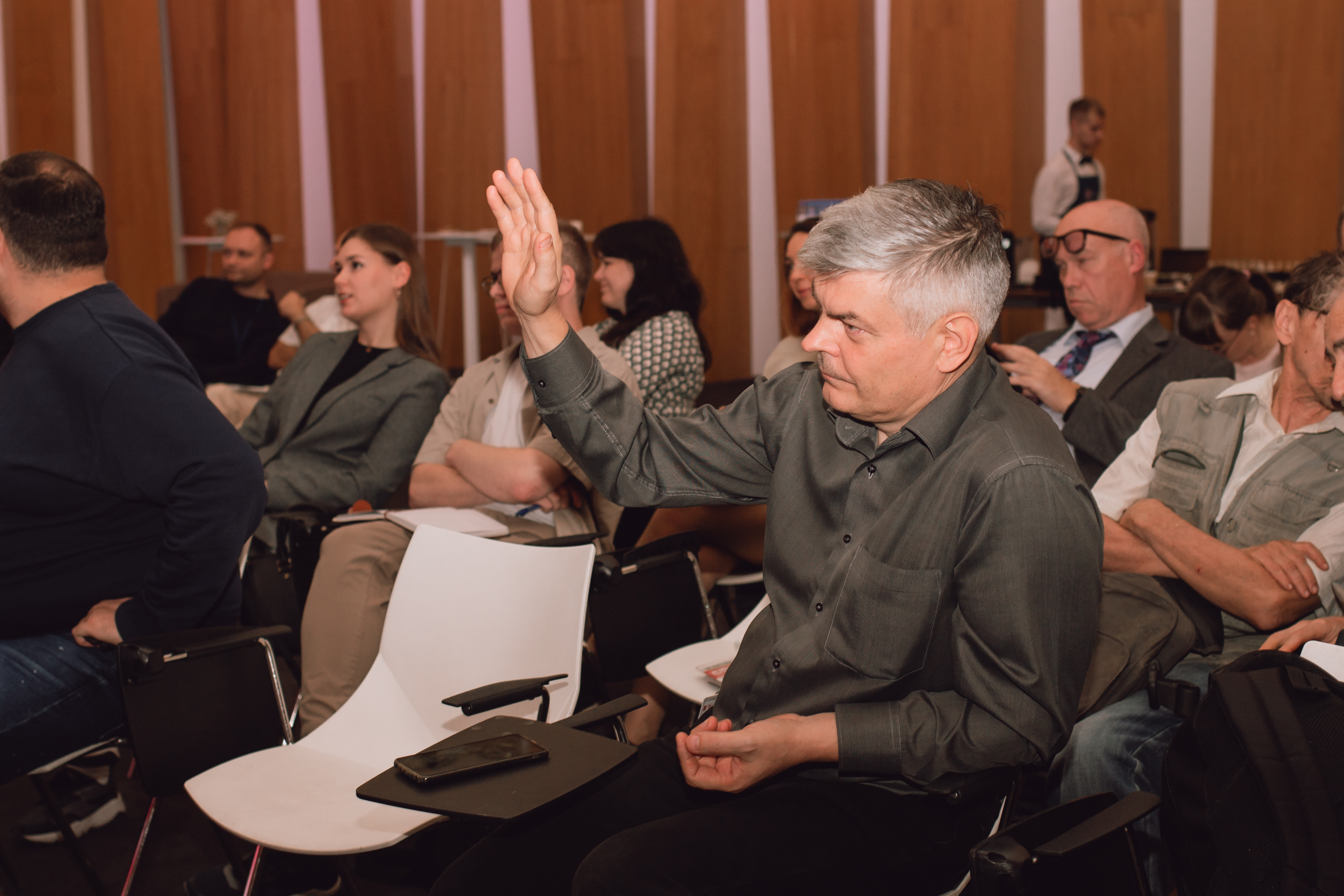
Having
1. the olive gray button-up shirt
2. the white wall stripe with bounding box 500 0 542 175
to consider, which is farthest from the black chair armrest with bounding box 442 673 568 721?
the white wall stripe with bounding box 500 0 542 175

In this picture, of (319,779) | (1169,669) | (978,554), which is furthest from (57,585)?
(1169,669)

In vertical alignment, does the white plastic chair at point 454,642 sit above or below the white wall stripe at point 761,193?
below

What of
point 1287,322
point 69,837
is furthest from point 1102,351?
point 69,837

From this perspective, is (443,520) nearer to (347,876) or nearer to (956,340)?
(347,876)

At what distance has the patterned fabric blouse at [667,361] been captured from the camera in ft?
10.6

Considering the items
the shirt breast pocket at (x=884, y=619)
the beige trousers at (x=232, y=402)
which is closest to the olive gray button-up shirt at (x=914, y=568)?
the shirt breast pocket at (x=884, y=619)

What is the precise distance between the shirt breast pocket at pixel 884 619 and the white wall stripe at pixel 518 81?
23.9 feet

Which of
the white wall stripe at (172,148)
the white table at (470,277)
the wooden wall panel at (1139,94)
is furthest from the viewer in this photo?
the white wall stripe at (172,148)

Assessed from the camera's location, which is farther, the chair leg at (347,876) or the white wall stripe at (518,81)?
the white wall stripe at (518,81)

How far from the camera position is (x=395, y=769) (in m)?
1.30

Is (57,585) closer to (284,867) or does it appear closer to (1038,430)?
(284,867)

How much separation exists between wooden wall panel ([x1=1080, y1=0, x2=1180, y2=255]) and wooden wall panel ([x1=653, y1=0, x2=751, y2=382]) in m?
2.52

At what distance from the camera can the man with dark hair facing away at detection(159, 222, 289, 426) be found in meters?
5.10

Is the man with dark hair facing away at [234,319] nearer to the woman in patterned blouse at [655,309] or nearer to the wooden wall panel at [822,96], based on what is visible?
the woman in patterned blouse at [655,309]
